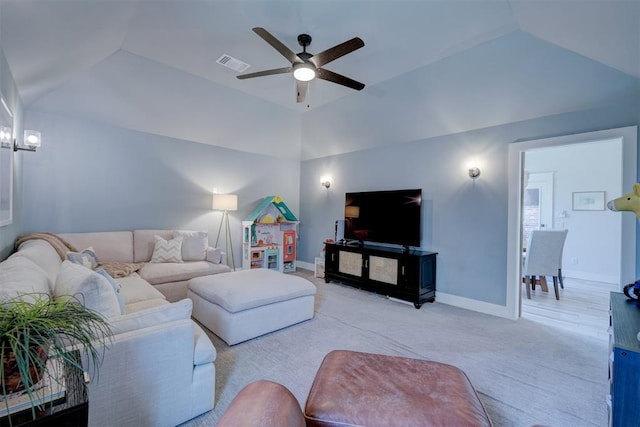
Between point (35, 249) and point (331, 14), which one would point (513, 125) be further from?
point (35, 249)

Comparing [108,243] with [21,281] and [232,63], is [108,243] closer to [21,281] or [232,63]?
[21,281]

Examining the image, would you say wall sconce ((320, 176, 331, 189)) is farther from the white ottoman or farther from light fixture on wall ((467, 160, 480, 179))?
the white ottoman

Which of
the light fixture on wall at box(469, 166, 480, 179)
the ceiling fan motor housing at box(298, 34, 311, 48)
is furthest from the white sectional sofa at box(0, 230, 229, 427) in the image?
the light fixture on wall at box(469, 166, 480, 179)

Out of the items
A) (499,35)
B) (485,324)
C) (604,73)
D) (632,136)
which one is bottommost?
(485,324)

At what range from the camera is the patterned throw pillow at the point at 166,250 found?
386cm

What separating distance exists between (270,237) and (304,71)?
3.59 meters

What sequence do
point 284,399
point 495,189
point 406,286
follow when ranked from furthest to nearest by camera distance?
point 406,286 < point 495,189 < point 284,399

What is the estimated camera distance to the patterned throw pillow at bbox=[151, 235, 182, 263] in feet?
12.6

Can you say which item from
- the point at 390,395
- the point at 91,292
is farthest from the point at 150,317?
the point at 390,395

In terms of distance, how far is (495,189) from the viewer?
3498mm

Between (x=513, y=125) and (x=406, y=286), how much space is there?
7.89 feet

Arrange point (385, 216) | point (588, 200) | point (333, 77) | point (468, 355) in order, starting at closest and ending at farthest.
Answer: point (468, 355) < point (333, 77) < point (385, 216) < point (588, 200)

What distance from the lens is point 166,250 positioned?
3.89 metres

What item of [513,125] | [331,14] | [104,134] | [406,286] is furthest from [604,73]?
[104,134]
